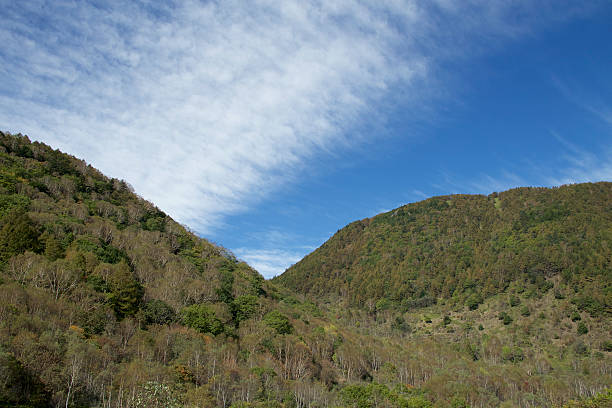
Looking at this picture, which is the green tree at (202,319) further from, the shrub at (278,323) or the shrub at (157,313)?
the shrub at (278,323)

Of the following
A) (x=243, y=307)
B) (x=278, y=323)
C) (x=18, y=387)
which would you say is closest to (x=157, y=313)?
(x=243, y=307)

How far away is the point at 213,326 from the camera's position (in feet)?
229

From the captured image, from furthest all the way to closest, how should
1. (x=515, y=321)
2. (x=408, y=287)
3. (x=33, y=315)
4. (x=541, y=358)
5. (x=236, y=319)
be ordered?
(x=408, y=287) → (x=515, y=321) → (x=541, y=358) → (x=236, y=319) → (x=33, y=315)

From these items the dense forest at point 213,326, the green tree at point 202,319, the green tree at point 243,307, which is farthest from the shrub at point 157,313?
the green tree at point 243,307

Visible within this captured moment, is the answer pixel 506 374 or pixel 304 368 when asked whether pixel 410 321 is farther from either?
pixel 304 368

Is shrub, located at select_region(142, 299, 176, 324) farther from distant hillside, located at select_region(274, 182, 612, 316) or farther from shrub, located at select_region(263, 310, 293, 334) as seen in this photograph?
distant hillside, located at select_region(274, 182, 612, 316)

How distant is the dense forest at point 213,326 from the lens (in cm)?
4244

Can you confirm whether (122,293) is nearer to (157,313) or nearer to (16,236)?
(157,313)

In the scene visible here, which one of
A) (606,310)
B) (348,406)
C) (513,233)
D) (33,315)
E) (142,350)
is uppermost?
(513,233)

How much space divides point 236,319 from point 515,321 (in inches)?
3805

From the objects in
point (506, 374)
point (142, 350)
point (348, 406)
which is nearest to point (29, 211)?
point (142, 350)

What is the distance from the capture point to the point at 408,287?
18700 centimetres

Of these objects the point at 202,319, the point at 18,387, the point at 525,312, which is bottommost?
the point at 18,387

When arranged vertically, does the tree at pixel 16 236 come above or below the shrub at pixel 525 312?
above
